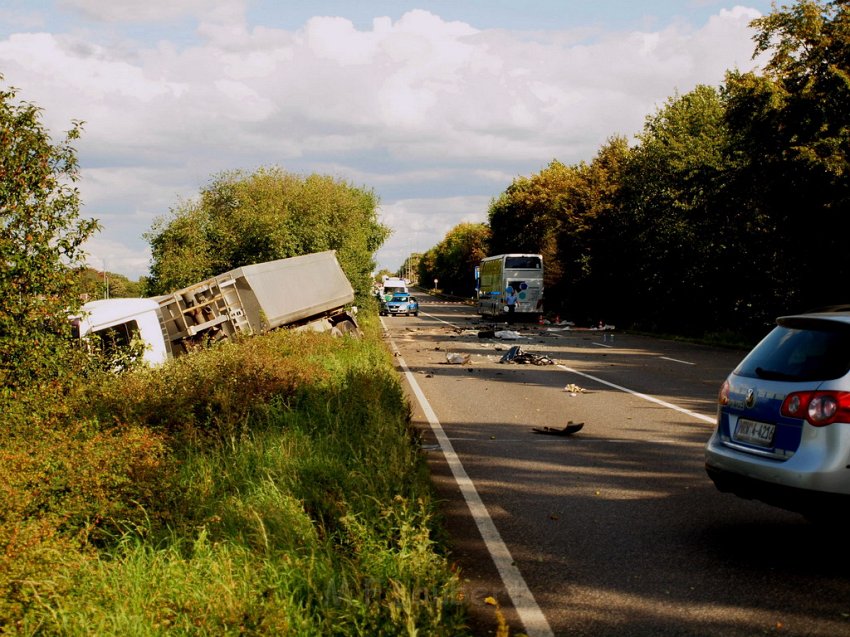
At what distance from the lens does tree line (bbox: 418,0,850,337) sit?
22.9 metres

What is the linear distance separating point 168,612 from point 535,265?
4738 cm

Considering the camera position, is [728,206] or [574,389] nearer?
[574,389]

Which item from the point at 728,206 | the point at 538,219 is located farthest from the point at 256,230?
the point at 538,219

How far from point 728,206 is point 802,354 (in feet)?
81.9

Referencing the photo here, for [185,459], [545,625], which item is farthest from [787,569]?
[185,459]

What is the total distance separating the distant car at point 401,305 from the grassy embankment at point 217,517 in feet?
175

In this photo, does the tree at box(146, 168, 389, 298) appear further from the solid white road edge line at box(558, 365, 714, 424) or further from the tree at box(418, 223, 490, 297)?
the tree at box(418, 223, 490, 297)

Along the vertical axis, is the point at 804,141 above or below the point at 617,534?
above

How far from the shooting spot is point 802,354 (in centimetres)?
621

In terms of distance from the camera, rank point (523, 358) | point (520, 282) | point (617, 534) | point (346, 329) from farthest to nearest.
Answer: point (520, 282)
point (346, 329)
point (523, 358)
point (617, 534)

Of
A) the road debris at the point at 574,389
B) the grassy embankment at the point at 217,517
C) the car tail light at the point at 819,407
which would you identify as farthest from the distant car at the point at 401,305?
the car tail light at the point at 819,407

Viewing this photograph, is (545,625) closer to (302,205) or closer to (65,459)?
(65,459)

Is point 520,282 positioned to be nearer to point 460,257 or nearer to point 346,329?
point 346,329

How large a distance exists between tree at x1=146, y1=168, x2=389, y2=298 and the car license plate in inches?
1072
